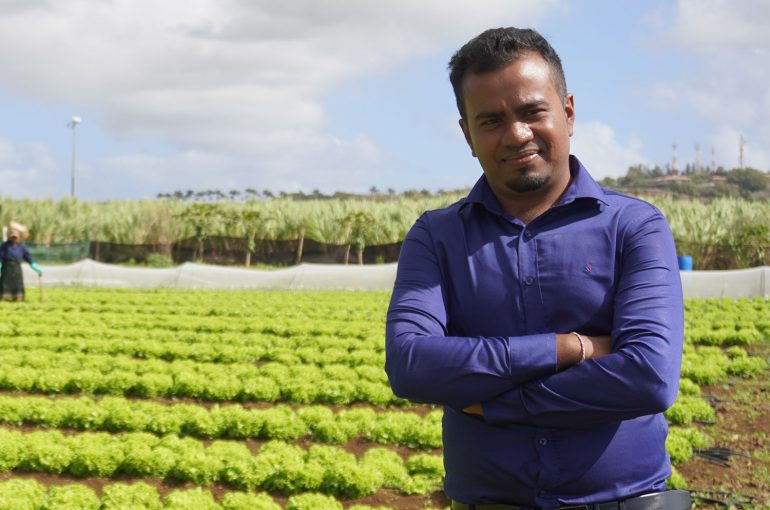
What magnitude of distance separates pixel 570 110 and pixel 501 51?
0.97 ft

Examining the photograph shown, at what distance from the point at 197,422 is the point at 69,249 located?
28.3 m

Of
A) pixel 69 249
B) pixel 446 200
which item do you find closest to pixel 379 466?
pixel 69 249

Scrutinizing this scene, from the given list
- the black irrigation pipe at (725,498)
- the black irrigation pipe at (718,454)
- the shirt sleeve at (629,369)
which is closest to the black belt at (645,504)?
the shirt sleeve at (629,369)

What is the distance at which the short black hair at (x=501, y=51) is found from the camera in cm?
232

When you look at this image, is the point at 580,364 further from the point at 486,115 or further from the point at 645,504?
the point at 486,115

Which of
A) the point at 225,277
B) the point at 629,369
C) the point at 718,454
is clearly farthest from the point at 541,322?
the point at 225,277

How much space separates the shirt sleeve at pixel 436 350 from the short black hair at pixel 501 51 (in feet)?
1.52

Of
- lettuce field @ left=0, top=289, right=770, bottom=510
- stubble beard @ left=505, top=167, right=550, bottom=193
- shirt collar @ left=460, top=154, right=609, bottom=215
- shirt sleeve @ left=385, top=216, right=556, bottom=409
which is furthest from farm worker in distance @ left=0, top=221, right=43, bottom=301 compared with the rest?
stubble beard @ left=505, top=167, right=550, bottom=193

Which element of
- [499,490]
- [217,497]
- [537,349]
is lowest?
[217,497]

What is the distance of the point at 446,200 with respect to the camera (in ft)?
145

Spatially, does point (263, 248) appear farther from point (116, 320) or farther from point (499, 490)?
point (499, 490)

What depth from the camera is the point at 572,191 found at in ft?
7.66

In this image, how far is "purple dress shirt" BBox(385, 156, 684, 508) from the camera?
2213mm

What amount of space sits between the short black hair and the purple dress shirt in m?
0.30
